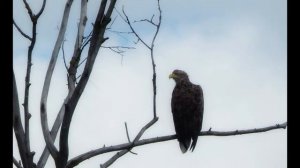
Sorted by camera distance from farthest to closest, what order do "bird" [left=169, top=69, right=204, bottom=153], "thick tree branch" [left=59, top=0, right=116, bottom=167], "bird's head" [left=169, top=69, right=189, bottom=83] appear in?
"bird's head" [left=169, top=69, right=189, bottom=83]
"bird" [left=169, top=69, right=204, bottom=153]
"thick tree branch" [left=59, top=0, right=116, bottom=167]

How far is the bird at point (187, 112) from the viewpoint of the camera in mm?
5648

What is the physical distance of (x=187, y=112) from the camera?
575 centimetres

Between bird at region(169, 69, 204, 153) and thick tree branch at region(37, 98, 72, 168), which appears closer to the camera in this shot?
thick tree branch at region(37, 98, 72, 168)

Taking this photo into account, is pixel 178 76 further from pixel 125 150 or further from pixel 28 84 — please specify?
pixel 28 84

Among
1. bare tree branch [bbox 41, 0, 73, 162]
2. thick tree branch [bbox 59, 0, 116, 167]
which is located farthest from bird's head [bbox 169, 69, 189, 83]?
thick tree branch [bbox 59, 0, 116, 167]

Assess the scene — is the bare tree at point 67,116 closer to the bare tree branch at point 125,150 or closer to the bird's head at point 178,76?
the bare tree branch at point 125,150

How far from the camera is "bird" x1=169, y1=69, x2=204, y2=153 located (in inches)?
222

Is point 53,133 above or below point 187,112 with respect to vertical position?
below

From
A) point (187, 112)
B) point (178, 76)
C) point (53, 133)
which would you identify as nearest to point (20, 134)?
point (53, 133)

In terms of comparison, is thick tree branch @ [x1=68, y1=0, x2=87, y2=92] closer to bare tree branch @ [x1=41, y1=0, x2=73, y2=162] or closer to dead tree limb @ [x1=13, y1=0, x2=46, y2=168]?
bare tree branch @ [x1=41, y1=0, x2=73, y2=162]

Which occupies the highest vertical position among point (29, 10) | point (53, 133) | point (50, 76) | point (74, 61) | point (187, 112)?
point (29, 10)
